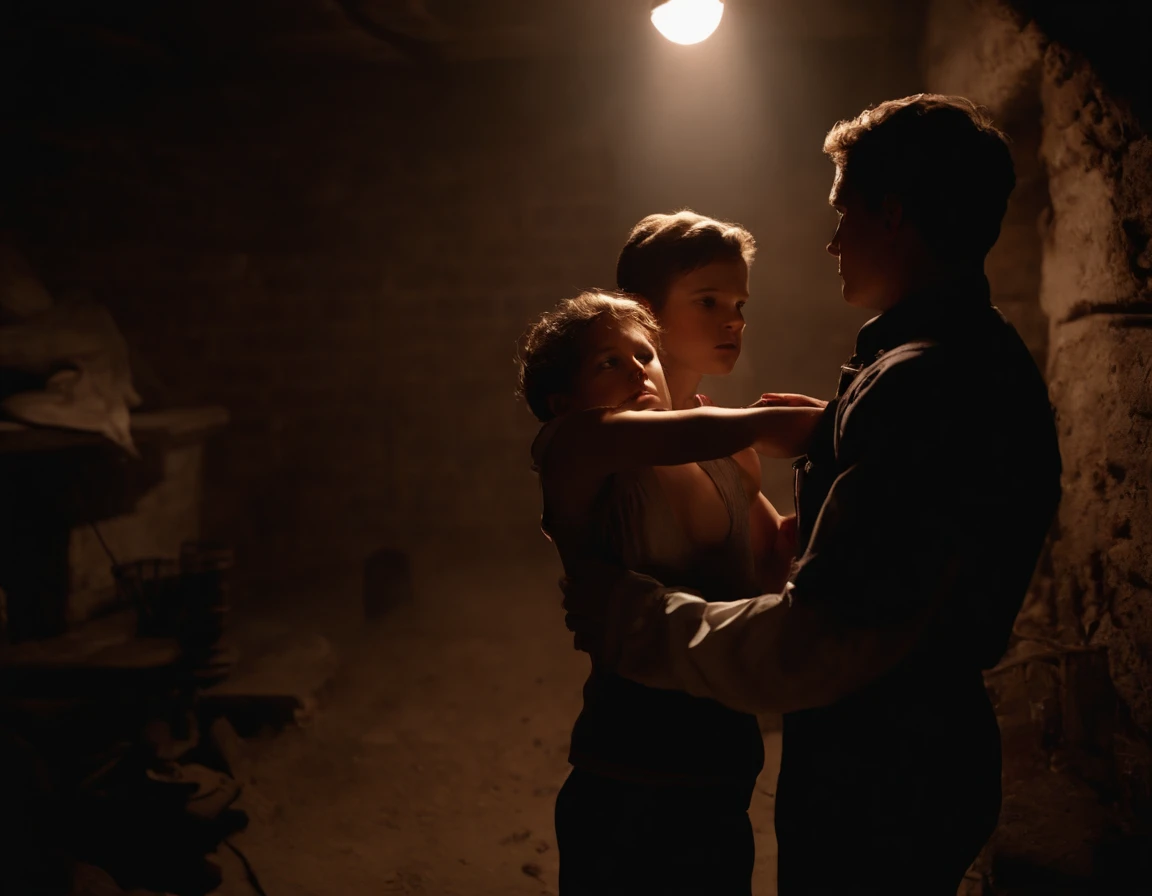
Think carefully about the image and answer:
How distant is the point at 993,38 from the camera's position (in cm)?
371

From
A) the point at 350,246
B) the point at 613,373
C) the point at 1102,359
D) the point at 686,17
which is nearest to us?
the point at 613,373

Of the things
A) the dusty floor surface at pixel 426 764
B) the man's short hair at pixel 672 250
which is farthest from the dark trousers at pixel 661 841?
the dusty floor surface at pixel 426 764

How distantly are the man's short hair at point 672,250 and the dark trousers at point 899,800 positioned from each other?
3.07 ft

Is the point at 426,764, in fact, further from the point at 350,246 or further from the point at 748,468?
the point at 350,246

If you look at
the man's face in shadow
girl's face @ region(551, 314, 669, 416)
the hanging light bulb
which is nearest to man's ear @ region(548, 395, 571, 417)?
girl's face @ region(551, 314, 669, 416)

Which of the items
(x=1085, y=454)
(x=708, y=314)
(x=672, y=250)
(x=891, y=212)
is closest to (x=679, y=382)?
(x=708, y=314)

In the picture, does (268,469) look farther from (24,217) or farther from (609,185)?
(609,185)

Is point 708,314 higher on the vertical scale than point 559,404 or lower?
higher

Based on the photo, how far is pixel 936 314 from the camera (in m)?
1.27

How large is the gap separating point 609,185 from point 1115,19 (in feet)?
15.3

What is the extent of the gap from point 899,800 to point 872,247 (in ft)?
2.72

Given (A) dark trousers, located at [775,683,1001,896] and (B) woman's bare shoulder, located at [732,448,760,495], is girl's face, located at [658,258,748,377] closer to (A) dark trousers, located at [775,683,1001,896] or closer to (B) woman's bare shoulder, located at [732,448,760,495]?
(B) woman's bare shoulder, located at [732,448,760,495]

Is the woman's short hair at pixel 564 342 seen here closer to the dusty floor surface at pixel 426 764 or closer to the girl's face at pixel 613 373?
the girl's face at pixel 613 373

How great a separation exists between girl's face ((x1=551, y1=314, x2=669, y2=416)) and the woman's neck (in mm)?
202
